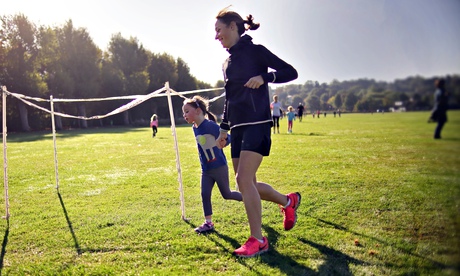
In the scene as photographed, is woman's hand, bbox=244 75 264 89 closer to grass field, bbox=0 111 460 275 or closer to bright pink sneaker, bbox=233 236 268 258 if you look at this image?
grass field, bbox=0 111 460 275

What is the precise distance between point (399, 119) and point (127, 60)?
190ft

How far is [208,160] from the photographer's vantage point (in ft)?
14.0

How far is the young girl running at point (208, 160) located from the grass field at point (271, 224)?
35 cm

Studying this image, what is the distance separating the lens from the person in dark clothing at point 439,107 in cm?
161

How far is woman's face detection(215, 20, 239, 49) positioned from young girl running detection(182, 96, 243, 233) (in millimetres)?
1231

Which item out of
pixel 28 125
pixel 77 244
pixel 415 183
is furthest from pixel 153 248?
pixel 28 125

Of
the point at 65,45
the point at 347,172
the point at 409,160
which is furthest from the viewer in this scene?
the point at 65,45

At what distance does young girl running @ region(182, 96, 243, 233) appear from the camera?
4262mm

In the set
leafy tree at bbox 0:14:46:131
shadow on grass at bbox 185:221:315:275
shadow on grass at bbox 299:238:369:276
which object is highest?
leafy tree at bbox 0:14:46:131

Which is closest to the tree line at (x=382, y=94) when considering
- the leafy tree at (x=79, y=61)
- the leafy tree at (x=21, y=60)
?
the leafy tree at (x=21, y=60)

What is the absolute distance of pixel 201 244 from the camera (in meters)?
3.71

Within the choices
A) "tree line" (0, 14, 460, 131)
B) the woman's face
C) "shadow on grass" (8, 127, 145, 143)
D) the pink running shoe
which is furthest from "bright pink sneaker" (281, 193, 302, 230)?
"shadow on grass" (8, 127, 145, 143)

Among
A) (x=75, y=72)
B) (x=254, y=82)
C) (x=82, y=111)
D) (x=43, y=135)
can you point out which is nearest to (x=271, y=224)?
(x=254, y=82)

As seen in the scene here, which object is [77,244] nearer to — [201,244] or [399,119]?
[201,244]
